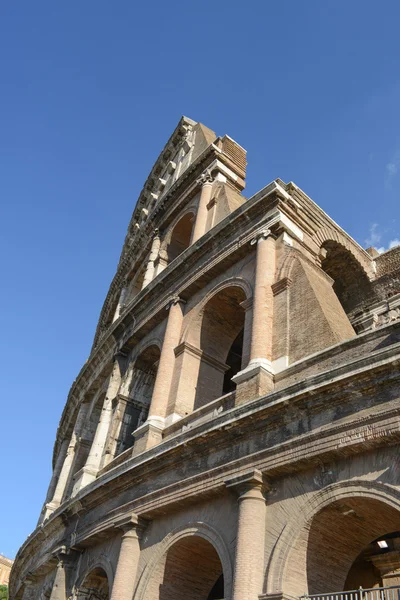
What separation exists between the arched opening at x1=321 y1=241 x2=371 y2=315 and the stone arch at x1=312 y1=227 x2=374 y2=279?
0.08 meters

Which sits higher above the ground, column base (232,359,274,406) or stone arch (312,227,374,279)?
stone arch (312,227,374,279)

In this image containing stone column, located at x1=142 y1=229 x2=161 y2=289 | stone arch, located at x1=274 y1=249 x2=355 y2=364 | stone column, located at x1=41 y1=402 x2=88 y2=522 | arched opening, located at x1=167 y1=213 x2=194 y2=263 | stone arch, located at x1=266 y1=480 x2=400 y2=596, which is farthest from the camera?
arched opening, located at x1=167 y1=213 x2=194 y2=263

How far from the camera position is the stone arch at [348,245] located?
453 inches

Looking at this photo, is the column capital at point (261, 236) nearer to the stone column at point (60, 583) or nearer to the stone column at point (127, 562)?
the stone column at point (127, 562)

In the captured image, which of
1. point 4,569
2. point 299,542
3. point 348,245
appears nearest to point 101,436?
point 348,245

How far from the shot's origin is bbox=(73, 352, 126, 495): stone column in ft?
41.1

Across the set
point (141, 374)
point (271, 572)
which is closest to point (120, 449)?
point (141, 374)

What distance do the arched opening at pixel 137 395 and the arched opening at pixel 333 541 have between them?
662 cm

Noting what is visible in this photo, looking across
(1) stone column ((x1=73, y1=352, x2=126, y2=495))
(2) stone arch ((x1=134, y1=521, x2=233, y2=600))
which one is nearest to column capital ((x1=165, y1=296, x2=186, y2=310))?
Answer: (1) stone column ((x1=73, y1=352, x2=126, y2=495))

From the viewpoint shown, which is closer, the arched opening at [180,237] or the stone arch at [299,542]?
the stone arch at [299,542]

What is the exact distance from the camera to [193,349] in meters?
11.2

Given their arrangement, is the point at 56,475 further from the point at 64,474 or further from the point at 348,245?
the point at 348,245

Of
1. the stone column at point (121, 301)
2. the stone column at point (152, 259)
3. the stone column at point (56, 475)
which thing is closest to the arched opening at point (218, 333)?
the stone column at point (152, 259)

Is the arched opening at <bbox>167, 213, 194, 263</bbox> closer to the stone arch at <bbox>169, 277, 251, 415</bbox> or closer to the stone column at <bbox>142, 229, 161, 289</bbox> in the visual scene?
the stone column at <bbox>142, 229, 161, 289</bbox>
